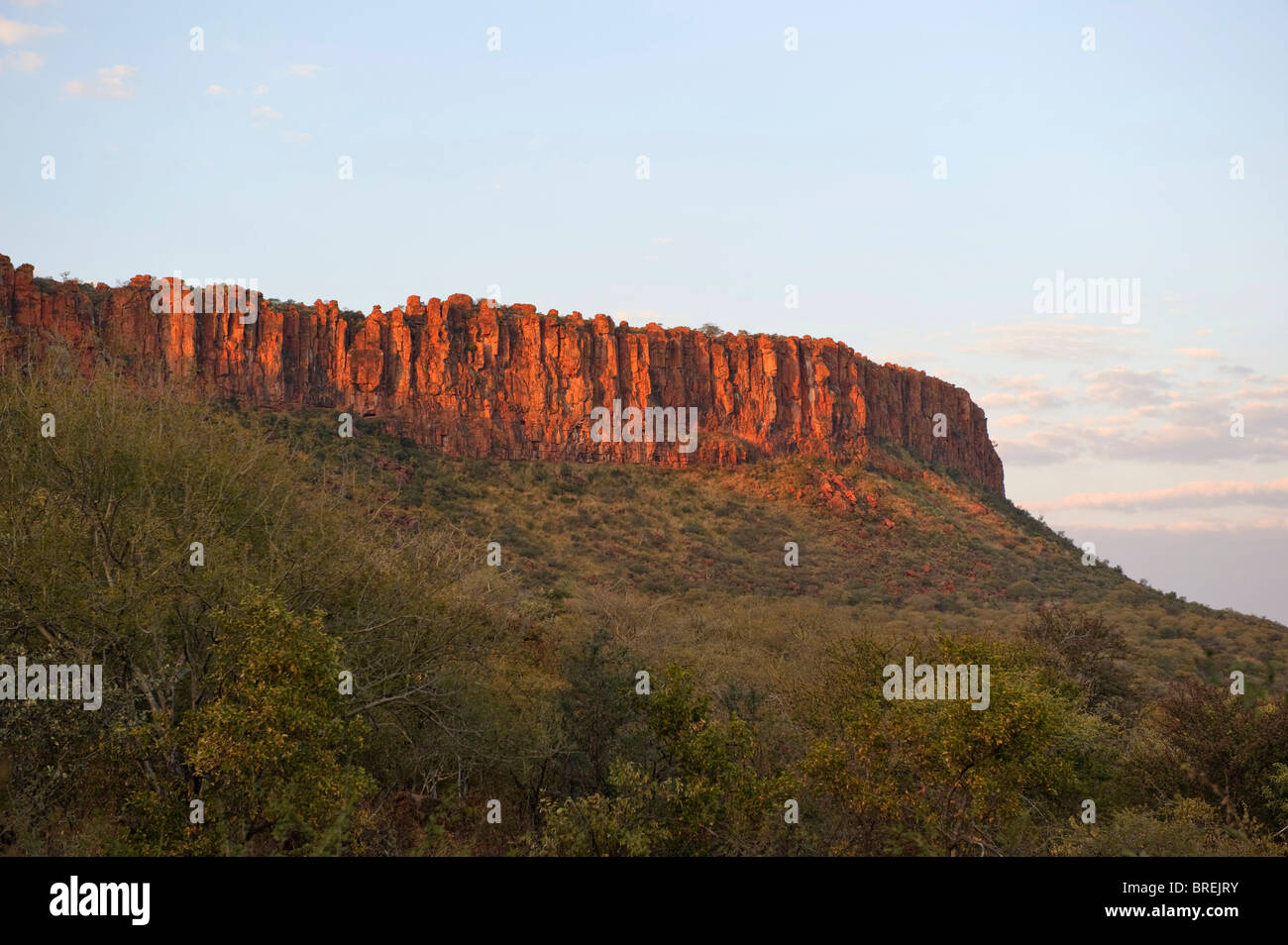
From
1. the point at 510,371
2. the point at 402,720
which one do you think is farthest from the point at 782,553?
the point at 402,720

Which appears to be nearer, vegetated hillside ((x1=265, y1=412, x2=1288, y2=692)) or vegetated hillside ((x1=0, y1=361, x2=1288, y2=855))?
vegetated hillside ((x1=0, y1=361, x2=1288, y2=855))

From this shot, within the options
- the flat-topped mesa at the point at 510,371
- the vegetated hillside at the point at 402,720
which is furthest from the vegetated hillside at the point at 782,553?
the vegetated hillside at the point at 402,720

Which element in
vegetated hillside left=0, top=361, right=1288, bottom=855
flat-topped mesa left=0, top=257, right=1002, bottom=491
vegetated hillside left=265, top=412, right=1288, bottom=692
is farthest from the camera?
flat-topped mesa left=0, top=257, right=1002, bottom=491

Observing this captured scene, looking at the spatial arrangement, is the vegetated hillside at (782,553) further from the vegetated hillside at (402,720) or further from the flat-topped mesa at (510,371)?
the vegetated hillside at (402,720)

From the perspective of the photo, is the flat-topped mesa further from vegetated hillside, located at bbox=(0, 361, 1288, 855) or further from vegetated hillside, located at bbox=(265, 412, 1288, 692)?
vegetated hillside, located at bbox=(0, 361, 1288, 855)

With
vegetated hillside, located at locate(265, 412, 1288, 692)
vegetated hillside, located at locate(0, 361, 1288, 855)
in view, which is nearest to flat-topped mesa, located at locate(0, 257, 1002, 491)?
vegetated hillside, located at locate(265, 412, 1288, 692)

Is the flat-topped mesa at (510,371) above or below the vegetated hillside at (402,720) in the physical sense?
above

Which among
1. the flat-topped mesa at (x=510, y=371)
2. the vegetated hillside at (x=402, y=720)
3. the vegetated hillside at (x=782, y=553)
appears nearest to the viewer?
the vegetated hillside at (x=402, y=720)
